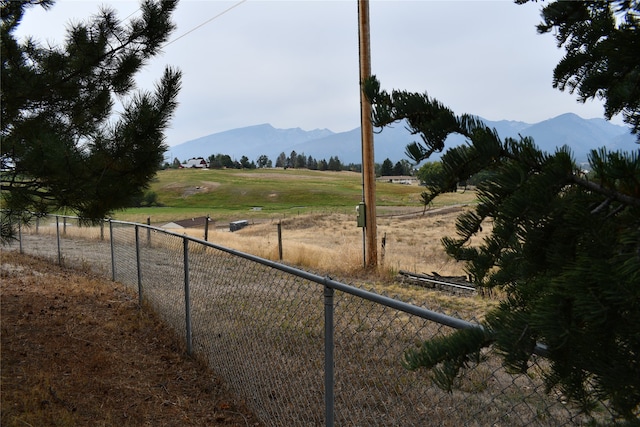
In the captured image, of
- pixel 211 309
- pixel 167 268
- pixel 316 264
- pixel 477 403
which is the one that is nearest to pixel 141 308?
pixel 167 268

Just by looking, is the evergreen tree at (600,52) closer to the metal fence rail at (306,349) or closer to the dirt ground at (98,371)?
the metal fence rail at (306,349)

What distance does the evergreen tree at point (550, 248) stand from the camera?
2.66 feet

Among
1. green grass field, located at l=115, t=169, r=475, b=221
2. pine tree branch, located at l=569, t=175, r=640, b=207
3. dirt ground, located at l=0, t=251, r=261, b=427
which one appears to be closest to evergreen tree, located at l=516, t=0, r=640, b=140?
pine tree branch, located at l=569, t=175, r=640, b=207

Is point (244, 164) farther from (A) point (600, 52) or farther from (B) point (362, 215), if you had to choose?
(A) point (600, 52)

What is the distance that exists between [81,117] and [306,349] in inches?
149

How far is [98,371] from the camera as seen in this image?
4.97 m

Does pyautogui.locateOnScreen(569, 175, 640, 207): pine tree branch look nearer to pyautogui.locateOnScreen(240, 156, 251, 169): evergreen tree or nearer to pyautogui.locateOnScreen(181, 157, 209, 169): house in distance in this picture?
pyautogui.locateOnScreen(181, 157, 209, 169): house in distance

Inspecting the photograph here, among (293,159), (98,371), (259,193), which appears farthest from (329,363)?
(293,159)

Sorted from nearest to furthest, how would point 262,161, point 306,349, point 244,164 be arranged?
point 306,349
point 244,164
point 262,161

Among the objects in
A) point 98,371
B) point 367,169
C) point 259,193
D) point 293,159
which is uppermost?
point 293,159

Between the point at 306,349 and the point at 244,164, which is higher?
the point at 244,164

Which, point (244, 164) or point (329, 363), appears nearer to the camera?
point (329, 363)

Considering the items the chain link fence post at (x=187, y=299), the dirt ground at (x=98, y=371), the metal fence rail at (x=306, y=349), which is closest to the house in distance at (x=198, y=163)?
the dirt ground at (x=98, y=371)

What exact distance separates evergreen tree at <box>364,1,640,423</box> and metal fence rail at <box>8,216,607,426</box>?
805 mm
